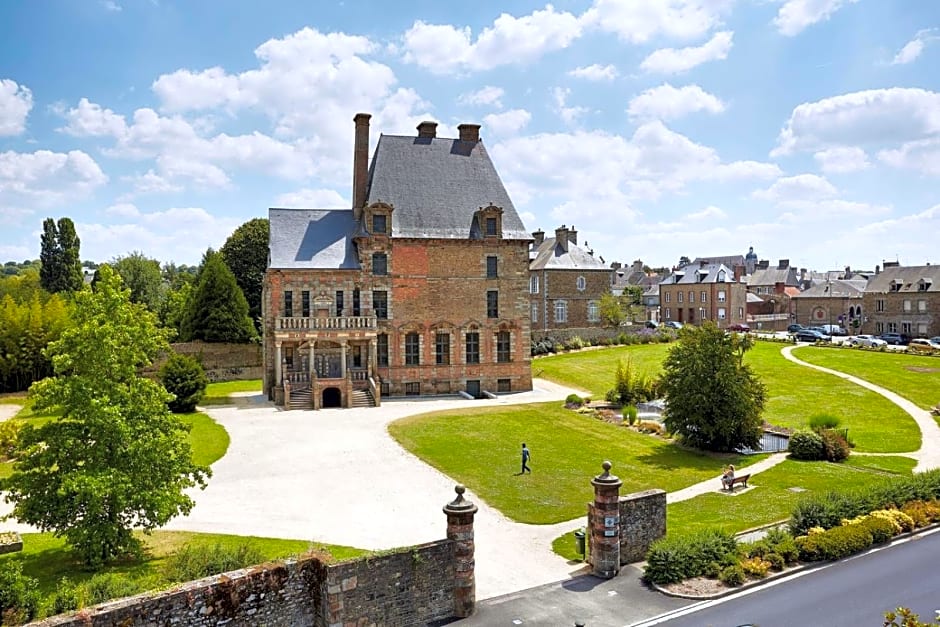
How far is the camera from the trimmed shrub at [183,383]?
37.6 m

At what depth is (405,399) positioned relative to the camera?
1641 inches

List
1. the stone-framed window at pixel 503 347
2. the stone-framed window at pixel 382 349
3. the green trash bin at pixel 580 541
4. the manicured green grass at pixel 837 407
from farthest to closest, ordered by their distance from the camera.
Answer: the stone-framed window at pixel 503 347 → the stone-framed window at pixel 382 349 → the manicured green grass at pixel 837 407 → the green trash bin at pixel 580 541

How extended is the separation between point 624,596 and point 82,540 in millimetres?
11981

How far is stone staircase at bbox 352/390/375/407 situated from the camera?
3947 cm

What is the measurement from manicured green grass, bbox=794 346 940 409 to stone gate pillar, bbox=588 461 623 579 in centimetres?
2925

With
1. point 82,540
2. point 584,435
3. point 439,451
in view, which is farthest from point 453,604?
point 584,435

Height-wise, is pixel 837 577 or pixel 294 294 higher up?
pixel 294 294

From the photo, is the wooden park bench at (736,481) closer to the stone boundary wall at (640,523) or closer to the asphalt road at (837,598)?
the asphalt road at (837,598)

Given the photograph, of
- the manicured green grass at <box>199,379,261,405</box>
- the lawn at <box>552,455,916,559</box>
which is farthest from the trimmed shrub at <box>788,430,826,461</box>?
the manicured green grass at <box>199,379,261,405</box>

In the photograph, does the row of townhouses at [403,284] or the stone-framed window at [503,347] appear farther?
the stone-framed window at [503,347]

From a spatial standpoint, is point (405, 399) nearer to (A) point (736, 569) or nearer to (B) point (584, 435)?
(B) point (584, 435)

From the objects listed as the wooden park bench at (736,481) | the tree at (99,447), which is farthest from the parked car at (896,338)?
the tree at (99,447)

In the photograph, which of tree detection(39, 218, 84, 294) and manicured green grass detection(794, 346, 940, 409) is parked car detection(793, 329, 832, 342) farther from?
tree detection(39, 218, 84, 294)

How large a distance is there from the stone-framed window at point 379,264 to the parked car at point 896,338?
156 ft
